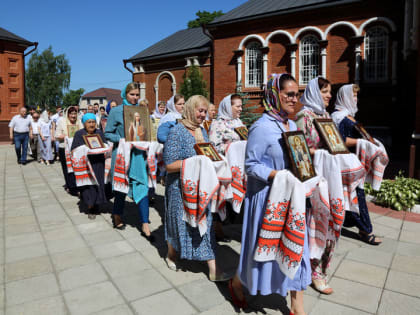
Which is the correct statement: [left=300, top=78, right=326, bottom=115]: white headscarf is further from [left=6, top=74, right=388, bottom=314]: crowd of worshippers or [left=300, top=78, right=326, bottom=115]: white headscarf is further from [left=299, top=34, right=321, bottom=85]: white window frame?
[left=299, top=34, right=321, bottom=85]: white window frame

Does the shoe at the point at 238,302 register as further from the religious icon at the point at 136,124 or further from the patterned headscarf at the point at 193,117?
the religious icon at the point at 136,124

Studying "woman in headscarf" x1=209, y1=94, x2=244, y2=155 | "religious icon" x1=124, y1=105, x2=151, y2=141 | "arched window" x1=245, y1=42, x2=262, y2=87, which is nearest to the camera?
"religious icon" x1=124, y1=105, x2=151, y2=141

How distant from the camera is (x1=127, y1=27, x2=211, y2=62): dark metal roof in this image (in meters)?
21.8

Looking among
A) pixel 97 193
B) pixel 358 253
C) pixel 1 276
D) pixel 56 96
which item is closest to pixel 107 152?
pixel 97 193

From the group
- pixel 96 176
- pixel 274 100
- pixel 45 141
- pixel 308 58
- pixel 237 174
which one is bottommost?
pixel 96 176

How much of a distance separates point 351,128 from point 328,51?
12.9 m

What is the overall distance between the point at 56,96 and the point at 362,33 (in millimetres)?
55350

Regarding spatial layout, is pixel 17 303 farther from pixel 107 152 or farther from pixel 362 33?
pixel 362 33

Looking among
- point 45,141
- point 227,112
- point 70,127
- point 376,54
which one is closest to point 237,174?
point 227,112

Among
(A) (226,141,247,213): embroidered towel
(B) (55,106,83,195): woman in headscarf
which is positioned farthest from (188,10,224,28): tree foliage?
(A) (226,141,247,213): embroidered towel

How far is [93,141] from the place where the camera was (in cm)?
593

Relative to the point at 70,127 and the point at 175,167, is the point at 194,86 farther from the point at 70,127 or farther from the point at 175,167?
the point at 175,167

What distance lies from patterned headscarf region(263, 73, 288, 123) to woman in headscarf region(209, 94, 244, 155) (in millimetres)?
2441

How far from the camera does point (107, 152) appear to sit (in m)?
5.93
